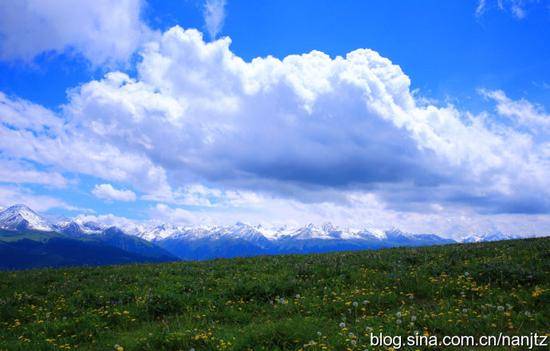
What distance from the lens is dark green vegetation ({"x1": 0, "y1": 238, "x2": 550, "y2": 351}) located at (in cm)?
912

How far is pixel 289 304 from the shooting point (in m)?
11.9

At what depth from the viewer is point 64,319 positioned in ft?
38.3

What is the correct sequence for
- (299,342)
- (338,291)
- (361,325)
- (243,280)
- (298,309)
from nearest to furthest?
1. (299,342)
2. (361,325)
3. (298,309)
4. (338,291)
5. (243,280)

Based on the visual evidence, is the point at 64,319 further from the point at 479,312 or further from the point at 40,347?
the point at 479,312

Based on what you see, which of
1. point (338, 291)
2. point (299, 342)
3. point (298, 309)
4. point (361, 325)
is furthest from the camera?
point (338, 291)

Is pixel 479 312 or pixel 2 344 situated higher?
pixel 479 312

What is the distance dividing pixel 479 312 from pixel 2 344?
39.7ft

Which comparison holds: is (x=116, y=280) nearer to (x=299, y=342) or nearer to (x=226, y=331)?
(x=226, y=331)

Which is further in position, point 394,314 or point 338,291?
point 338,291

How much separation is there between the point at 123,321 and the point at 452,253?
14109 mm

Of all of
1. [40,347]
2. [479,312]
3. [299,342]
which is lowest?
[40,347]

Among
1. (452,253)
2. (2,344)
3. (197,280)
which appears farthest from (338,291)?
(2,344)

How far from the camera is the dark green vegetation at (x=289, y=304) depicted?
912cm

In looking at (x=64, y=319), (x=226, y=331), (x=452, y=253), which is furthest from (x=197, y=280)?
(x=452, y=253)
